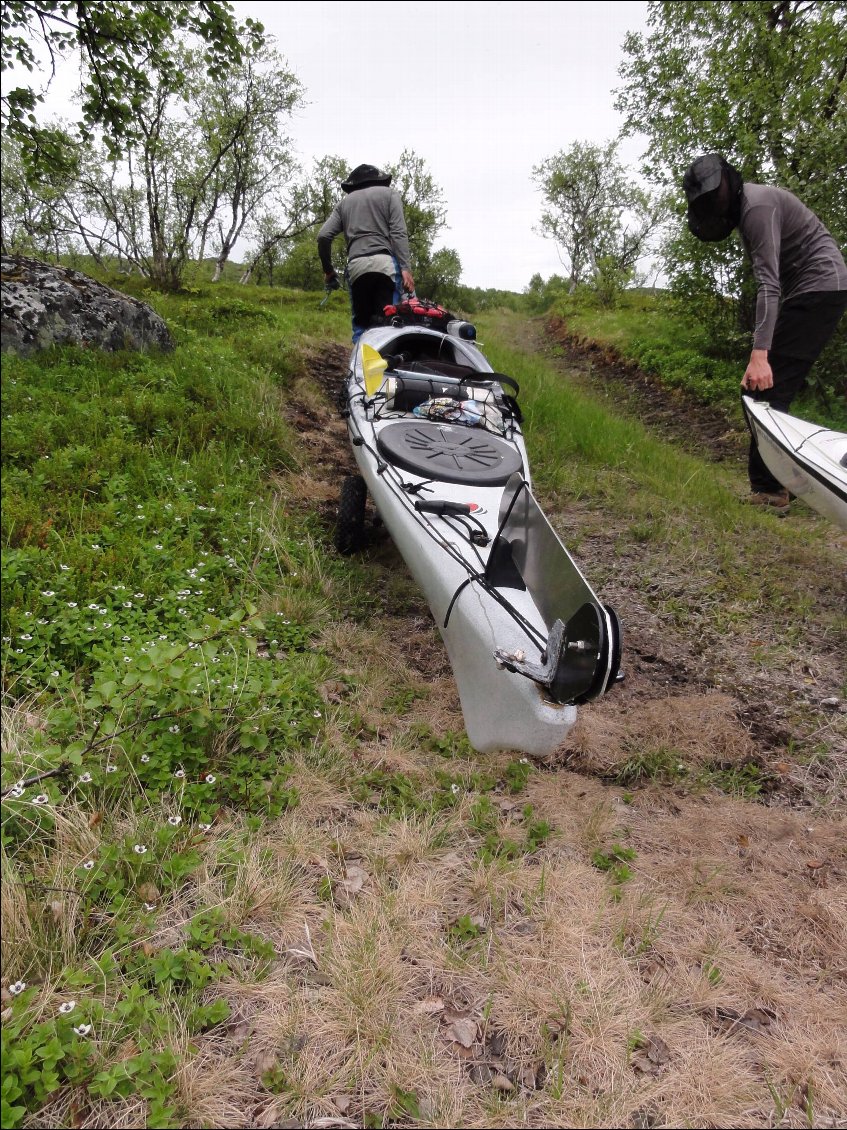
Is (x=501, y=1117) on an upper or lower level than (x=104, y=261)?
lower

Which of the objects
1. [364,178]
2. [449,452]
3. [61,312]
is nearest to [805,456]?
[449,452]

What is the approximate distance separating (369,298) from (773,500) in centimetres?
419

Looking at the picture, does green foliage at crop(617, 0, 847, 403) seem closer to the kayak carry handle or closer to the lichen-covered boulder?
the kayak carry handle

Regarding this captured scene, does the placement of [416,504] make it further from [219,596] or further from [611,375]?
[611,375]

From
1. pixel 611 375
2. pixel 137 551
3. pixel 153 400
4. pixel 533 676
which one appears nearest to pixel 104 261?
pixel 611 375

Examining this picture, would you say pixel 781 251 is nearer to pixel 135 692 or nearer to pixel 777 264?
pixel 777 264

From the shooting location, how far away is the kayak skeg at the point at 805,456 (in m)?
3.61

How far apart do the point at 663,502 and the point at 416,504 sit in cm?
290

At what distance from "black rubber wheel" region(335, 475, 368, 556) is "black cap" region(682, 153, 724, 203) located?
2.77m

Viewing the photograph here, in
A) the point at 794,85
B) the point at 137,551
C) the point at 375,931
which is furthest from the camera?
the point at 794,85

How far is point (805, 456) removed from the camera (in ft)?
12.4

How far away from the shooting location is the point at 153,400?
4438 mm

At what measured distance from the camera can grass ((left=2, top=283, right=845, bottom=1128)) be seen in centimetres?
140

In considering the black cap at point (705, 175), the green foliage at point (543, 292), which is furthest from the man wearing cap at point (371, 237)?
the green foliage at point (543, 292)
